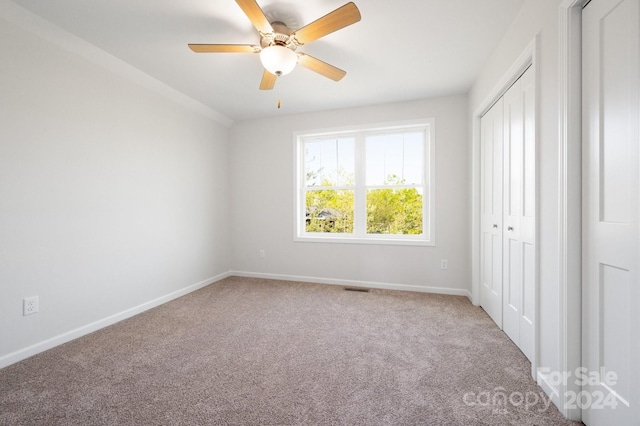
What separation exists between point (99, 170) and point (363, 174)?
2974 mm

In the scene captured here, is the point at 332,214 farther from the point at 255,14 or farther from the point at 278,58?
the point at 255,14

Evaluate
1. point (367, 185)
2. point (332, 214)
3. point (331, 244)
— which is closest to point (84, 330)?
point (331, 244)

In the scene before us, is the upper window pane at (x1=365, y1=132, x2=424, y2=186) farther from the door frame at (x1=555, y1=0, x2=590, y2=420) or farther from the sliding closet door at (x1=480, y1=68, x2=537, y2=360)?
the door frame at (x1=555, y1=0, x2=590, y2=420)

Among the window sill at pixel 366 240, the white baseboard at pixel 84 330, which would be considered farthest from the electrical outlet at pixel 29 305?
the window sill at pixel 366 240

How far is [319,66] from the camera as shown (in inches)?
86.3

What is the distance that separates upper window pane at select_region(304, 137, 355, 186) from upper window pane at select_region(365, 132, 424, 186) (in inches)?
10.4

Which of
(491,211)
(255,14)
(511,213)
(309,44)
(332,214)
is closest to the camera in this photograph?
(255,14)

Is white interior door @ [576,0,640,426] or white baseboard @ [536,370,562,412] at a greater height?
white interior door @ [576,0,640,426]

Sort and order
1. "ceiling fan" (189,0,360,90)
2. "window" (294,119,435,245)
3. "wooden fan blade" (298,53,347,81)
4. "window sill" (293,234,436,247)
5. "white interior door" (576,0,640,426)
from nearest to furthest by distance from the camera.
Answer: "white interior door" (576,0,640,426)
"ceiling fan" (189,0,360,90)
"wooden fan blade" (298,53,347,81)
"window sill" (293,234,436,247)
"window" (294,119,435,245)

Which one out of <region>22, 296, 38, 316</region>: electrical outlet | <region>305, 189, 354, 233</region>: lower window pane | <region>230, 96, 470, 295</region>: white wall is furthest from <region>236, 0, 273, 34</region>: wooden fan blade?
<region>22, 296, 38, 316</region>: electrical outlet

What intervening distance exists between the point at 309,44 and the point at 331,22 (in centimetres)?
68

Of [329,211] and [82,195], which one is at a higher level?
[82,195]

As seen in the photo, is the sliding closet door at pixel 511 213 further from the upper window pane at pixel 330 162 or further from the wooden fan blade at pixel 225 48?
the wooden fan blade at pixel 225 48

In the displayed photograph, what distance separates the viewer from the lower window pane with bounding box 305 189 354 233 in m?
3.86
